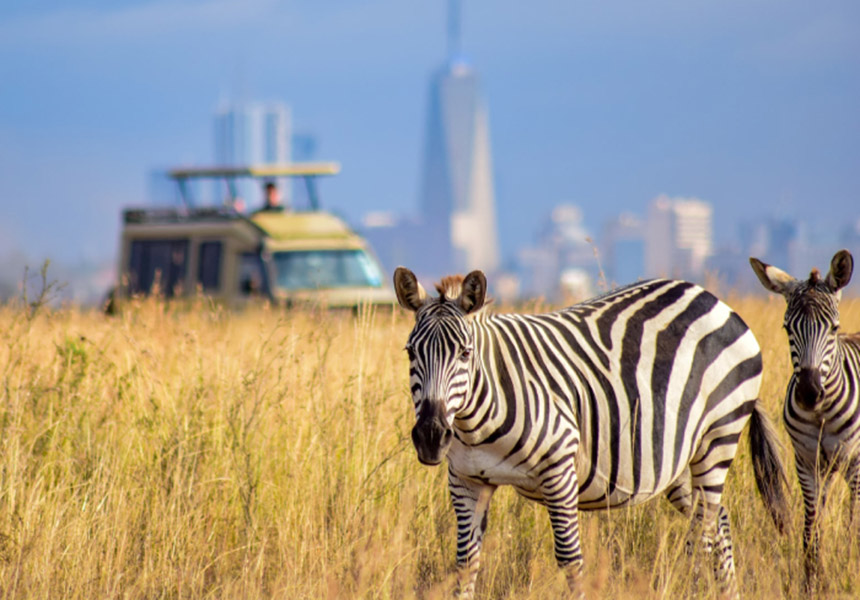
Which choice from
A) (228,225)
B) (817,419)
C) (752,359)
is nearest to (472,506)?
(752,359)

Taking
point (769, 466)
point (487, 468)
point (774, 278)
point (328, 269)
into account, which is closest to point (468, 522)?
point (487, 468)

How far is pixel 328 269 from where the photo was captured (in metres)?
13.5

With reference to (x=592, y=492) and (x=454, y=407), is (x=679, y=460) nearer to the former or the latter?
(x=592, y=492)

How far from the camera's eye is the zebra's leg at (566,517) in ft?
12.4

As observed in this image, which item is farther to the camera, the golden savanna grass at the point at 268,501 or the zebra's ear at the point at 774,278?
the zebra's ear at the point at 774,278

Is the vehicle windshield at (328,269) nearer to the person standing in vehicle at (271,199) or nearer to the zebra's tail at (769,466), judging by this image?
the person standing in vehicle at (271,199)

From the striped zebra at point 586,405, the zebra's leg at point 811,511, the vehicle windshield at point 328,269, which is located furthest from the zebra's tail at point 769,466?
the vehicle windshield at point 328,269

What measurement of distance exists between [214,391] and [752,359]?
318 centimetres

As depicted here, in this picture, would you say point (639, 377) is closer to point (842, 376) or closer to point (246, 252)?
point (842, 376)

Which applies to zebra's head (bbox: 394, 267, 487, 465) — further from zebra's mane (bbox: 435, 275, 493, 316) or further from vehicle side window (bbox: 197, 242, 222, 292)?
vehicle side window (bbox: 197, 242, 222, 292)

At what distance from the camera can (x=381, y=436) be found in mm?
5746

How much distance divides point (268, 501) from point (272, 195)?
10124 millimetres

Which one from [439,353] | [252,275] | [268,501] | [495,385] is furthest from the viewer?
[252,275]

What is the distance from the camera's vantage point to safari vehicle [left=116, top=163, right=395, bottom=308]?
13195mm
